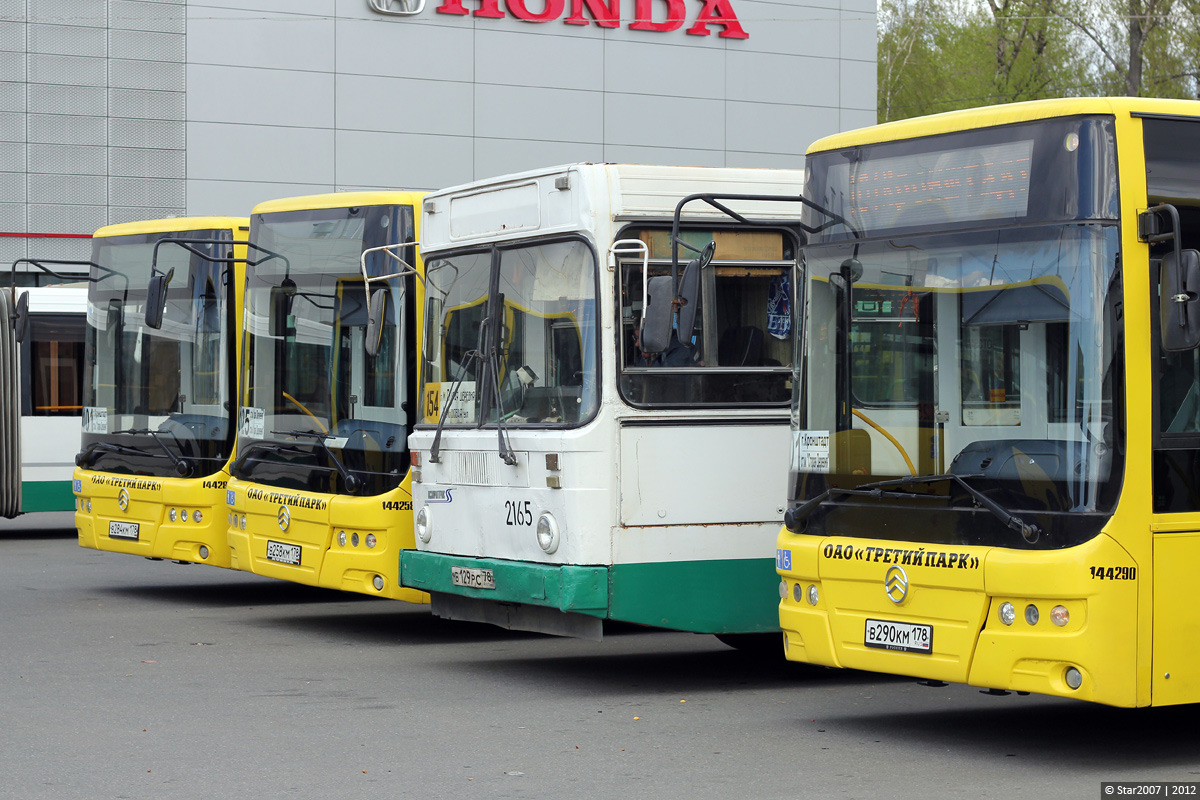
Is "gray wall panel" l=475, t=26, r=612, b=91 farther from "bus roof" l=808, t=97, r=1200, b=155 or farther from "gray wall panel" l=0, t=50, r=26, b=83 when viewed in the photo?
"bus roof" l=808, t=97, r=1200, b=155

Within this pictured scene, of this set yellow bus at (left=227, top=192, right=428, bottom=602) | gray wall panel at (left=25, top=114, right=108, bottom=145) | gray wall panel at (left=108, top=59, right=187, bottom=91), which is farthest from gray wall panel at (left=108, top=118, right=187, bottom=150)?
yellow bus at (left=227, top=192, right=428, bottom=602)

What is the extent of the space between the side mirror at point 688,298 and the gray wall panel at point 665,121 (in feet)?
83.8

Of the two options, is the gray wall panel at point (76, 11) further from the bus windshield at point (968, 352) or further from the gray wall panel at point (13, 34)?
the bus windshield at point (968, 352)

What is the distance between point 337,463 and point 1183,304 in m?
6.60

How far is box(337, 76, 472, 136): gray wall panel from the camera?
31.3 m

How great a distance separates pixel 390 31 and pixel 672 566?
2369 cm

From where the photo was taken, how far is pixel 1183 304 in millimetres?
6816

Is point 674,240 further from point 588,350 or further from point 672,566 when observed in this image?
point 672,566

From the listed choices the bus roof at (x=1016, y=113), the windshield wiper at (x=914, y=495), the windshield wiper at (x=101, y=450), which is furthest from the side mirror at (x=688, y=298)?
the windshield wiper at (x=101, y=450)

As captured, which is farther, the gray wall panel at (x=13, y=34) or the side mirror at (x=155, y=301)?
the gray wall panel at (x=13, y=34)

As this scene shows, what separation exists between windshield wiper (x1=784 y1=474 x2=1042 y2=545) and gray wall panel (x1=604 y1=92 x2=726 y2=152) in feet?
85.5

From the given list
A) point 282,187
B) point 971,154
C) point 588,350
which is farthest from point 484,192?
point 282,187

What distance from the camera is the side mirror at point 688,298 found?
27.9 ft

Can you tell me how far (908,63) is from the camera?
5250cm
